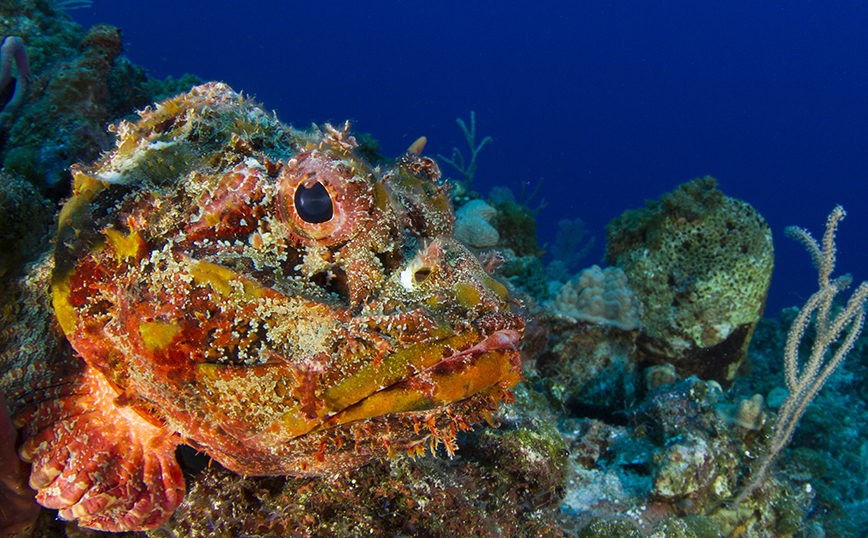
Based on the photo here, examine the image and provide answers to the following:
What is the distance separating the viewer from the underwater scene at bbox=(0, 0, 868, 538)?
1.73 metres

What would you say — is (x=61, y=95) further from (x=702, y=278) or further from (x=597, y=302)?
(x=702, y=278)

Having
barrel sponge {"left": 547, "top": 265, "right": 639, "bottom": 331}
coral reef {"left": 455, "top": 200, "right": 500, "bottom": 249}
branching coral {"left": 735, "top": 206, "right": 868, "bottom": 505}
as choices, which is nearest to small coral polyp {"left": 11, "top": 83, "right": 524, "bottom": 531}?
barrel sponge {"left": 547, "top": 265, "right": 639, "bottom": 331}

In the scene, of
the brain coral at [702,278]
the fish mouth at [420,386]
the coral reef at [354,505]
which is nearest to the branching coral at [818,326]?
the brain coral at [702,278]

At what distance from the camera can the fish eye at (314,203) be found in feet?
5.71

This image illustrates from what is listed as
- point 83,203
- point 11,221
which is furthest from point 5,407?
point 11,221

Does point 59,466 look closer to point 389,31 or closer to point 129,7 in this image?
point 129,7

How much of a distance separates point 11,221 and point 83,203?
113 centimetres

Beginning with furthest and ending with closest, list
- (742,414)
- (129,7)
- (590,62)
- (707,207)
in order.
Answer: (590,62)
(129,7)
(707,207)
(742,414)

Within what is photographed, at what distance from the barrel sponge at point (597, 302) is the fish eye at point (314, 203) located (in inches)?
204

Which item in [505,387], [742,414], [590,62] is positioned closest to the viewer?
[505,387]

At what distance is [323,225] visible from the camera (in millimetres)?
1772

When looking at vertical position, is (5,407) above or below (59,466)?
above

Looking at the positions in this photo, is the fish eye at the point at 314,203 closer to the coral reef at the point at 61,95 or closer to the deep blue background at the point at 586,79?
the coral reef at the point at 61,95

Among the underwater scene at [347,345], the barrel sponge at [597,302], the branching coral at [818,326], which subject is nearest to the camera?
the underwater scene at [347,345]
